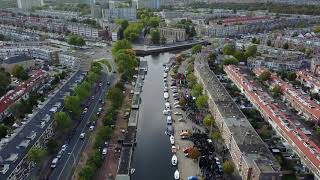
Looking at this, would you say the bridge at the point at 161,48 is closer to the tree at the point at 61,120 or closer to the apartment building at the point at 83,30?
the apartment building at the point at 83,30

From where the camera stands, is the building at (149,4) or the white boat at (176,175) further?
the building at (149,4)

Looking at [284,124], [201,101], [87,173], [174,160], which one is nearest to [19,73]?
[201,101]

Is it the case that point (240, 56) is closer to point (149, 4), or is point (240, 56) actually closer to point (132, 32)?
point (132, 32)

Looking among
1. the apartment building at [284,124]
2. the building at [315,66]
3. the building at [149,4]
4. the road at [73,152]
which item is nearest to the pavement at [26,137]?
the road at [73,152]

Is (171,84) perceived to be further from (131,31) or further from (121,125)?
(131,31)

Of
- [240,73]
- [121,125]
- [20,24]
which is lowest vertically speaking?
[121,125]

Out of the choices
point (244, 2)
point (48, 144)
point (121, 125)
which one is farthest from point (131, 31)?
point (244, 2)
